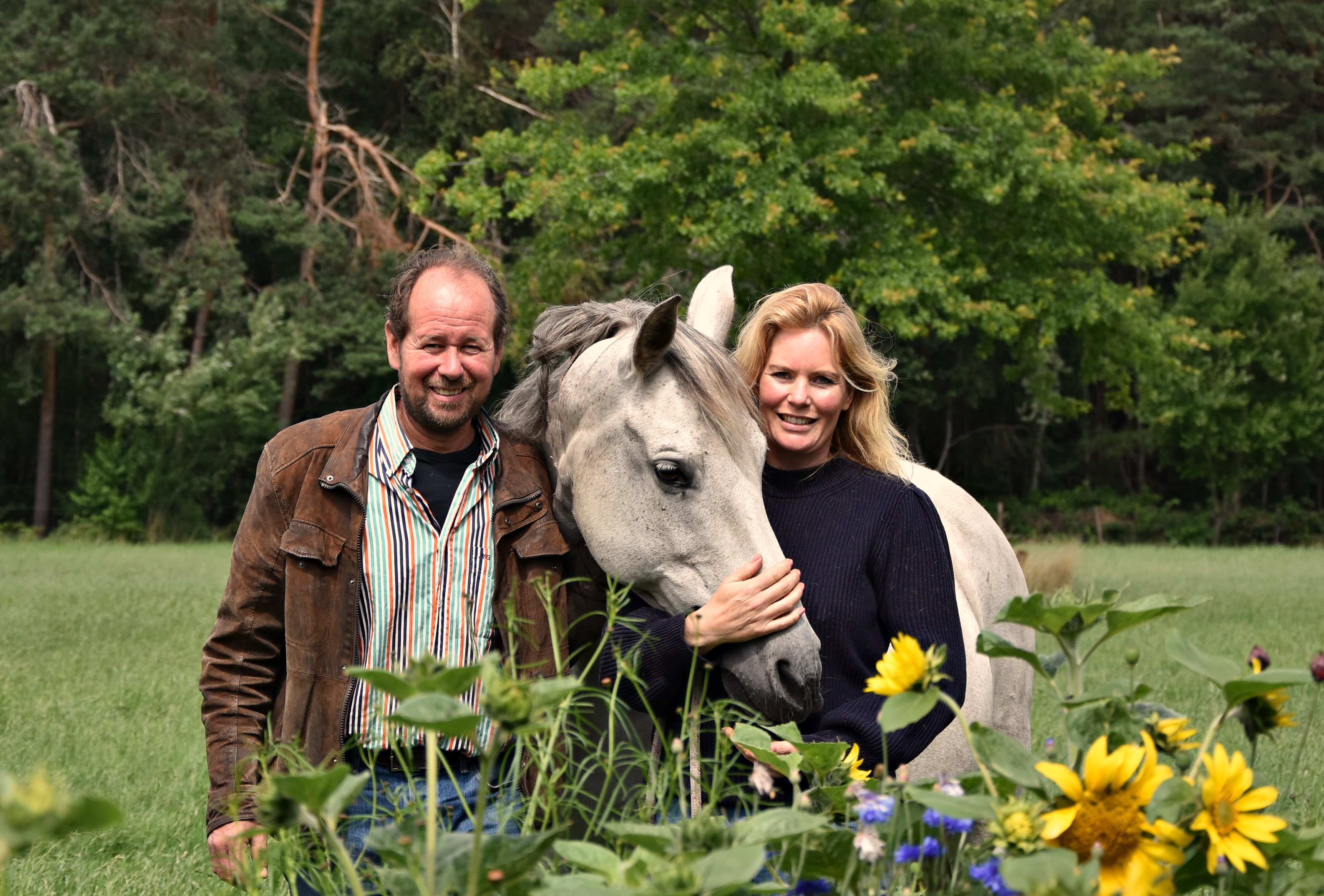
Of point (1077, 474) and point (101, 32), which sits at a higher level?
point (101, 32)

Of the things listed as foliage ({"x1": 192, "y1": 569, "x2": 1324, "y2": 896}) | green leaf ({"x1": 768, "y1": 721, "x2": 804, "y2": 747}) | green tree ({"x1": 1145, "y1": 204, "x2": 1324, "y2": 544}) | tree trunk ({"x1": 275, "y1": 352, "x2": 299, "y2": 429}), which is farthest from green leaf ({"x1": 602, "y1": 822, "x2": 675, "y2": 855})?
green tree ({"x1": 1145, "y1": 204, "x2": 1324, "y2": 544})

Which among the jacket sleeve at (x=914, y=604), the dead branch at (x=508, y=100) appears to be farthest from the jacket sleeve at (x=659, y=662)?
the dead branch at (x=508, y=100)

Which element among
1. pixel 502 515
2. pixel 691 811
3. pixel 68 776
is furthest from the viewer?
pixel 68 776

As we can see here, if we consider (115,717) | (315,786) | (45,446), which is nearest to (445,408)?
(315,786)

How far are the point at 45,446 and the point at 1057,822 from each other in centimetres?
2965

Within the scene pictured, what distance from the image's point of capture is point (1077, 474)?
36.4 metres

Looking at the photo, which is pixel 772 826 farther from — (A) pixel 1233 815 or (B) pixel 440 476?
(B) pixel 440 476

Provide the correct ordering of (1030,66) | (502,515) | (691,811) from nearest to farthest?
(691,811), (502,515), (1030,66)

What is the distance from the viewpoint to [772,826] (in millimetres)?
1084

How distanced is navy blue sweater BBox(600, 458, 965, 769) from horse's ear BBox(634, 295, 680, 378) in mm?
541

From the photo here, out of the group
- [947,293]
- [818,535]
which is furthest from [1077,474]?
[818,535]

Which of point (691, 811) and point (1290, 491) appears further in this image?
point (1290, 491)

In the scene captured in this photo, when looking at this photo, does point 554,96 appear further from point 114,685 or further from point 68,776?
point 68,776

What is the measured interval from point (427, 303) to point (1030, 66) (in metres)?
15.2
